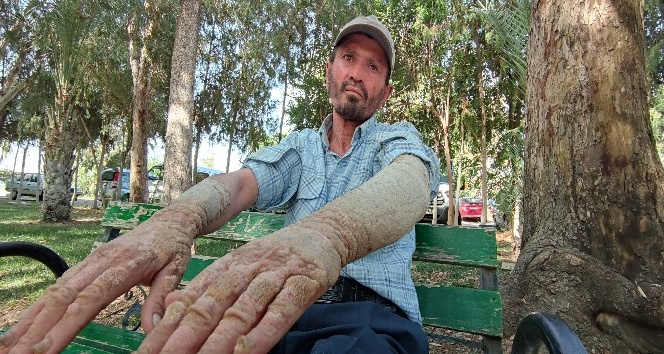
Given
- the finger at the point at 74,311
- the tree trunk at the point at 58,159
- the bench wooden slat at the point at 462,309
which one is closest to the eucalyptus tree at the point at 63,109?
the tree trunk at the point at 58,159

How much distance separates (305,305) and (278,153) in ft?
3.44

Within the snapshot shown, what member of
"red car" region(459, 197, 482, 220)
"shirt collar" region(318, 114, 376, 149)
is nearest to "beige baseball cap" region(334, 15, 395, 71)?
"shirt collar" region(318, 114, 376, 149)

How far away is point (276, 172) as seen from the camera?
181 cm

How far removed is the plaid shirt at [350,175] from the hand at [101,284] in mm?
582

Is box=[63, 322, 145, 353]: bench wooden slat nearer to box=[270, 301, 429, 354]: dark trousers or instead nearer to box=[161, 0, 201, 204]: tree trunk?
box=[270, 301, 429, 354]: dark trousers

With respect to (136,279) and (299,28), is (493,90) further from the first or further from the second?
(136,279)

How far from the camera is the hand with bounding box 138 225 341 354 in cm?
77

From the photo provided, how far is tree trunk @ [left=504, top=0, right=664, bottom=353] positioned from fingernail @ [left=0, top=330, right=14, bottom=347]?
2.07 metres

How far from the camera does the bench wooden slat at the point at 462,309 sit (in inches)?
71.9

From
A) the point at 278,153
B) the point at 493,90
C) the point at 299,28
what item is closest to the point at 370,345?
the point at 278,153

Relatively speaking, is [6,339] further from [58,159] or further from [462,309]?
[58,159]

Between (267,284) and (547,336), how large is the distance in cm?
57

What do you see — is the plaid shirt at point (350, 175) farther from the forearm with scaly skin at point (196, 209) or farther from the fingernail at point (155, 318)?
the fingernail at point (155, 318)

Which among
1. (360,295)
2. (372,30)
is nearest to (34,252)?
(360,295)
